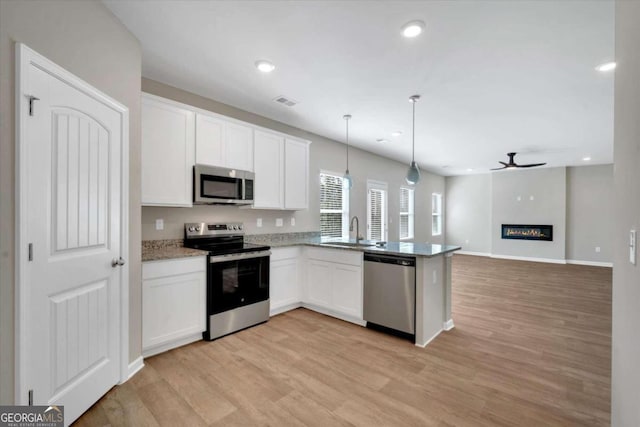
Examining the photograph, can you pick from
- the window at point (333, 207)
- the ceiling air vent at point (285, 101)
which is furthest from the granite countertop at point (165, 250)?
the window at point (333, 207)

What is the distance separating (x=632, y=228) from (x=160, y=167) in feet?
10.9

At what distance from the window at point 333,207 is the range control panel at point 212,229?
1803mm

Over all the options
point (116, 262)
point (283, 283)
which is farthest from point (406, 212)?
point (116, 262)

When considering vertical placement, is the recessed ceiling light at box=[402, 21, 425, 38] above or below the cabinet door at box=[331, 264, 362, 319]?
above

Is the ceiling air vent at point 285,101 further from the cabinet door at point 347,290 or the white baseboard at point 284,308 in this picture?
the white baseboard at point 284,308

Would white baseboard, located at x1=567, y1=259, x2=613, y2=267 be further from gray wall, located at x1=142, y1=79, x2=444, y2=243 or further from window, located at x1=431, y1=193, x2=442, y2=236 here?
gray wall, located at x1=142, y1=79, x2=444, y2=243

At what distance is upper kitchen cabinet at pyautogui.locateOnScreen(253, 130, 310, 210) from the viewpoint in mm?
3781

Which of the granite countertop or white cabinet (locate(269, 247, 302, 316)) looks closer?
the granite countertop

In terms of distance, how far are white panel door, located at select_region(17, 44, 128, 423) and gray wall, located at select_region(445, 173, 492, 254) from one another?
9.98 metres

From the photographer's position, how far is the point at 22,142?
1.42m

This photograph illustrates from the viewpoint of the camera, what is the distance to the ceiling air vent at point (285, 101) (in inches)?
139

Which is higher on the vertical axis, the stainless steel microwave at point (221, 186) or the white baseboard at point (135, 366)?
the stainless steel microwave at point (221, 186)

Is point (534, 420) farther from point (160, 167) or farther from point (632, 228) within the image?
point (160, 167)

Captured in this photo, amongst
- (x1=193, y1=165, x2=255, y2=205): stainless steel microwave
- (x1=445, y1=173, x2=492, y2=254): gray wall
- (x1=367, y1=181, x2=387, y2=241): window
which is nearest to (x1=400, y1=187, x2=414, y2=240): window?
(x1=367, y1=181, x2=387, y2=241): window
